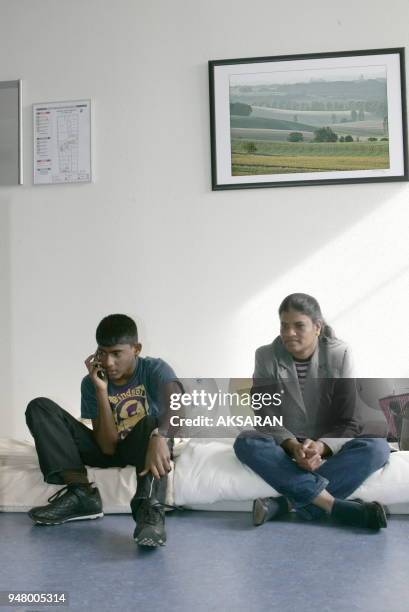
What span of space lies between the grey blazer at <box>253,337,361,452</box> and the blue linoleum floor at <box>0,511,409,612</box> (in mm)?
269

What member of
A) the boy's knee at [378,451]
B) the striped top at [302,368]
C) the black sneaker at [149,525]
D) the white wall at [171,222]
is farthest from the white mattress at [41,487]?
the white wall at [171,222]

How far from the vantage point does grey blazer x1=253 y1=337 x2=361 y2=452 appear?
2.14 m

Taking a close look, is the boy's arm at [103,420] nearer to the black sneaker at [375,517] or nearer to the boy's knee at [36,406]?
the boy's knee at [36,406]

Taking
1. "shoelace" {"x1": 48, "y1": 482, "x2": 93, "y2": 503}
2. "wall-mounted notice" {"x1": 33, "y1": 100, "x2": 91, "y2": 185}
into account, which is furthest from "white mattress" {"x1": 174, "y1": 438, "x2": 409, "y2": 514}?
"wall-mounted notice" {"x1": 33, "y1": 100, "x2": 91, "y2": 185}

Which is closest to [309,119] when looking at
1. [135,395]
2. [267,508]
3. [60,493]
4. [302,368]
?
[302,368]

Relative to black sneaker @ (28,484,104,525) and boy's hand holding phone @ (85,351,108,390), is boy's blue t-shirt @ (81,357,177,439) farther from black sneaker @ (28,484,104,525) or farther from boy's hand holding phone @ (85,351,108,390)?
black sneaker @ (28,484,104,525)

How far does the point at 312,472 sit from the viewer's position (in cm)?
212

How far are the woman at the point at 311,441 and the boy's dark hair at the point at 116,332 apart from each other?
17.7 inches

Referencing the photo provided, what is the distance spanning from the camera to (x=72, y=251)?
10.5 ft

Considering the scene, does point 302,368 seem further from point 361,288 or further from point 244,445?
point 361,288

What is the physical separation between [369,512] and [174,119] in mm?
1895

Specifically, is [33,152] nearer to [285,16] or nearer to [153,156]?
[153,156]

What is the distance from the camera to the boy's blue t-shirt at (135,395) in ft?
7.48

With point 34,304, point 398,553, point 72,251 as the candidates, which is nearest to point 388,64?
point 72,251
